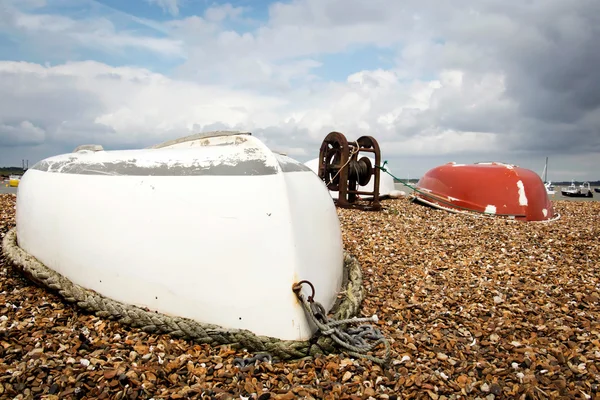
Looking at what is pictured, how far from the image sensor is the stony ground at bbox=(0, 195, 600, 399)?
2.58 metres

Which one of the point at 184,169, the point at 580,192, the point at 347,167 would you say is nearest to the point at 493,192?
the point at 347,167

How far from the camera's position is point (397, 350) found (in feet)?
10.5

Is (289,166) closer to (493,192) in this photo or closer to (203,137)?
(203,137)

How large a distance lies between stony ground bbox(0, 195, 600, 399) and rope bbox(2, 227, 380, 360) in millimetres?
73

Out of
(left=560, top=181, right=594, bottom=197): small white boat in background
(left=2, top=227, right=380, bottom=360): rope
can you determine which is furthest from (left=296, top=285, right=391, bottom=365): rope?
(left=560, top=181, right=594, bottom=197): small white boat in background

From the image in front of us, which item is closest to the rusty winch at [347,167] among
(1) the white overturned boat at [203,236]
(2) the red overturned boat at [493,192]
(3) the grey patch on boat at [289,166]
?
(2) the red overturned boat at [493,192]

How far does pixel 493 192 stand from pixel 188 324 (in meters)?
9.23

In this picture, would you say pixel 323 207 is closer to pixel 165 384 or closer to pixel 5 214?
pixel 165 384

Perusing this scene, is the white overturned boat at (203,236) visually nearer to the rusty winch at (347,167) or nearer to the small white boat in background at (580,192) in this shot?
the rusty winch at (347,167)

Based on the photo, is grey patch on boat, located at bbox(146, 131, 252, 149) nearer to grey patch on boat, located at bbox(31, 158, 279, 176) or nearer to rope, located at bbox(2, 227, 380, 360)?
grey patch on boat, located at bbox(31, 158, 279, 176)

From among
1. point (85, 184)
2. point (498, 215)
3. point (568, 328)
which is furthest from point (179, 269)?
point (498, 215)

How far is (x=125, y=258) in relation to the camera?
3188 millimetres

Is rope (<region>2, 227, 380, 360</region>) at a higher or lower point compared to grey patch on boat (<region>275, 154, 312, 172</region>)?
lower

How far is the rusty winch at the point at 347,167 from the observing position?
9430 mm
